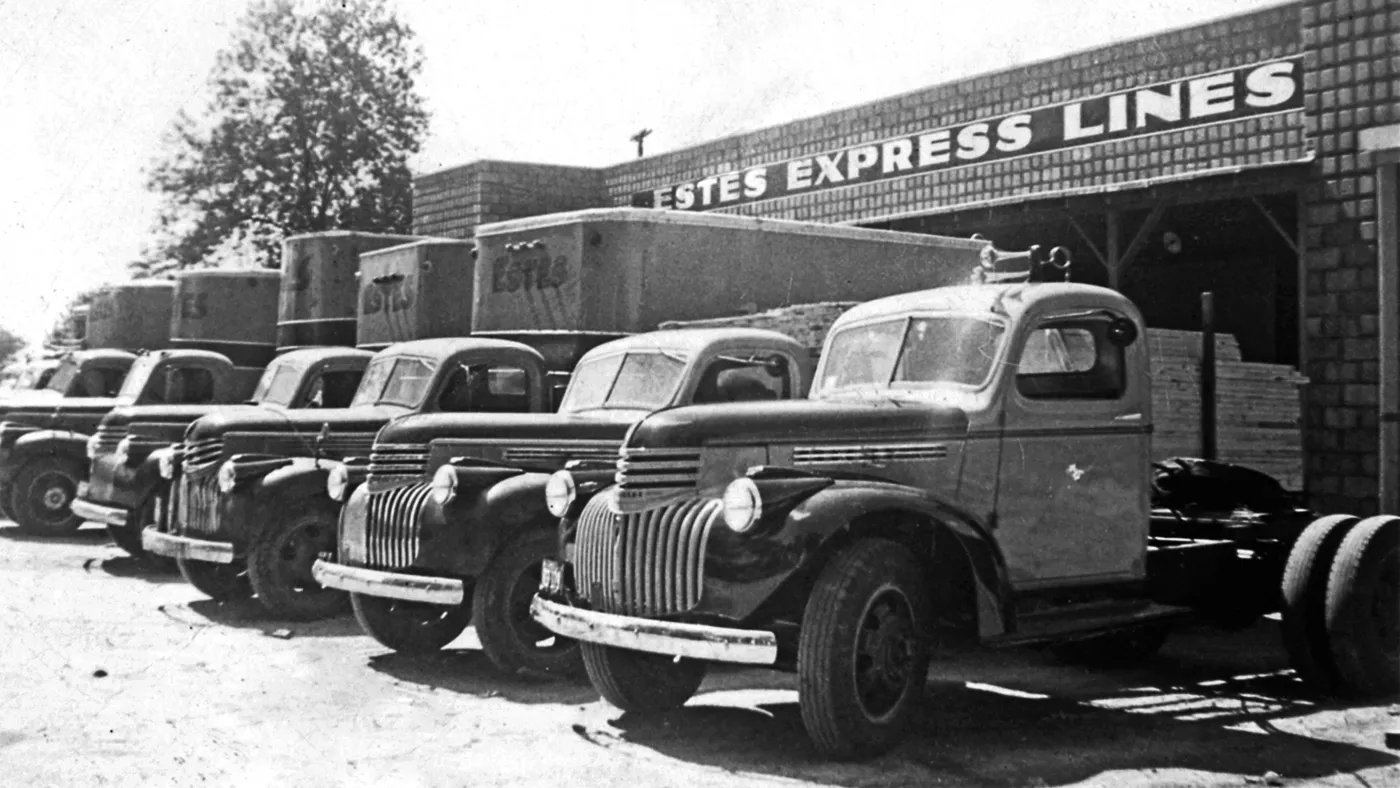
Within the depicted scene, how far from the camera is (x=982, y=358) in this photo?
6.78 meters

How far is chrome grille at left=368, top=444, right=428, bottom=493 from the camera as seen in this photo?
28.2 ft

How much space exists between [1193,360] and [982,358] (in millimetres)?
5396

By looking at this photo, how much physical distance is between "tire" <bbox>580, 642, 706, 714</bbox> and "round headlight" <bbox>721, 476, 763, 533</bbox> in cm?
108

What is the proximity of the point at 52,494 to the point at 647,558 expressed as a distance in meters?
12.4

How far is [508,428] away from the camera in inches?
345

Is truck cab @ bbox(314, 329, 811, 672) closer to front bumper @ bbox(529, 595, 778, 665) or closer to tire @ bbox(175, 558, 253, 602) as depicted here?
front bumper @ bbox(529, 595, 778, 665)

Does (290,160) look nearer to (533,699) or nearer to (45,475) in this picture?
(45,475)

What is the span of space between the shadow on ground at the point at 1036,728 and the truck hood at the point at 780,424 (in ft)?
4.30

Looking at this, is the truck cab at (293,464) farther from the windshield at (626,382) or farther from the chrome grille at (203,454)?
the windshield at (626,382)

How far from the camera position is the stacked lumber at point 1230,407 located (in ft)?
36.1

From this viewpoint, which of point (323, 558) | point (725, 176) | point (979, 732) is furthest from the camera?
point (725, 176)

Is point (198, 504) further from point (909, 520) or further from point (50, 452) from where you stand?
point (50, 452)

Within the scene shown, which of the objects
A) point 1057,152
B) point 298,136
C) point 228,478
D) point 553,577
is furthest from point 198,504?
point 298,136

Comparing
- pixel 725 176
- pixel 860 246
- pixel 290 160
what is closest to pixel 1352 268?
pixel 860 246
